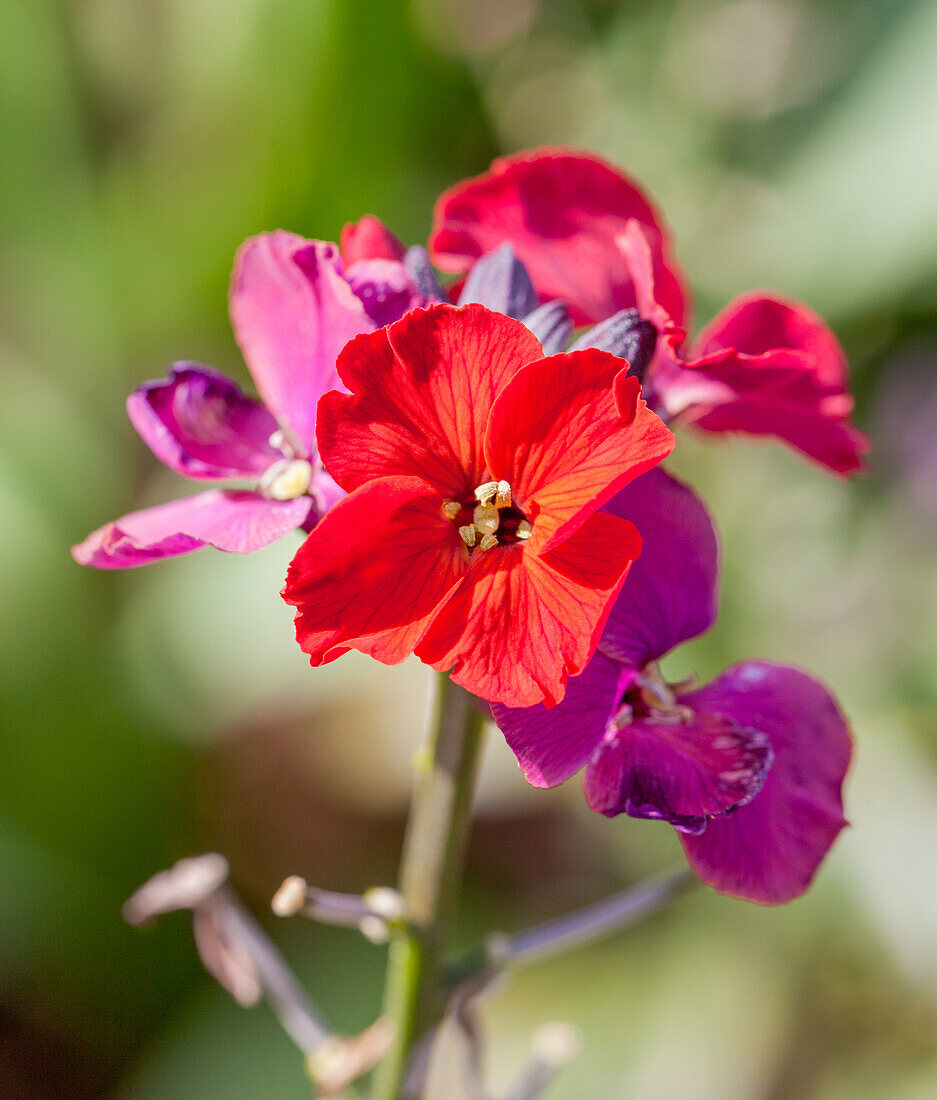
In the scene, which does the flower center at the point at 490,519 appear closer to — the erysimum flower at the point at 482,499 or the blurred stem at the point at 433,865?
the erysimum flower at the point at 482,499

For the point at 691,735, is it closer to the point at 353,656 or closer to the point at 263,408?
the point at 263,408

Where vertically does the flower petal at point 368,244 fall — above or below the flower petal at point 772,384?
above

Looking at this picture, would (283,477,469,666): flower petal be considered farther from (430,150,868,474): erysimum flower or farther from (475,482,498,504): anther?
(430,150,868,474): erysimum flower

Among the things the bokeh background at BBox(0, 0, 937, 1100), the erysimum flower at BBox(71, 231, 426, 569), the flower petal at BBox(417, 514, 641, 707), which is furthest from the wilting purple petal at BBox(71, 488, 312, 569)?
the bokeh background at BBox(0, 0, 937, 1100)

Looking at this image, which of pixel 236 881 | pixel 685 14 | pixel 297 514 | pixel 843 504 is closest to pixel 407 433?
pixel 297 514

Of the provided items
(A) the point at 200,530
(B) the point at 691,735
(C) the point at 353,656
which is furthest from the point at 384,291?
(C) the point at 353,656

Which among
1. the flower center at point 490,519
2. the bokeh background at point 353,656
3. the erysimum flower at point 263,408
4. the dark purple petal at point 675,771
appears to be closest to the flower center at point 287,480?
the erysimum flower at point 263,408

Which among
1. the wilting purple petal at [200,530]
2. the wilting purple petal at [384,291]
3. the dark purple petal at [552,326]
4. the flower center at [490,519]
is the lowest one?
the flower center at [490,519]
